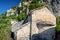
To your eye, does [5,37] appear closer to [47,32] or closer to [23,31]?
[23,31]

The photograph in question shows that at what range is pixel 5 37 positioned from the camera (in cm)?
3209

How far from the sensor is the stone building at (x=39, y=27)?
32312mm

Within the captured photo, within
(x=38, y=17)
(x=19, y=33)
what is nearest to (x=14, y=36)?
(x=19, y=33)

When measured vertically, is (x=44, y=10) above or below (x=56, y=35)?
above

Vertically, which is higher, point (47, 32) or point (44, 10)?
point (44, 10)

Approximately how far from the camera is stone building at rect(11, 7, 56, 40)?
1272 inches

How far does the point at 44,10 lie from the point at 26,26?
2600 millimetres

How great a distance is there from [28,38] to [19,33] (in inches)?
44.8

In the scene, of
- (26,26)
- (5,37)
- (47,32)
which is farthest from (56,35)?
(5,37)

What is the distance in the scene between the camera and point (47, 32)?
3225 cm

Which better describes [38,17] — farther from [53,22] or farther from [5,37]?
[5,37]

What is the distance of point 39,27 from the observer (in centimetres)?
3253

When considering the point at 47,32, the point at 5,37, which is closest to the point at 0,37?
the point at 5,37

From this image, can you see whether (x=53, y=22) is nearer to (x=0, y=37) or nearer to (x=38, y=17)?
(x=38, y=17)
